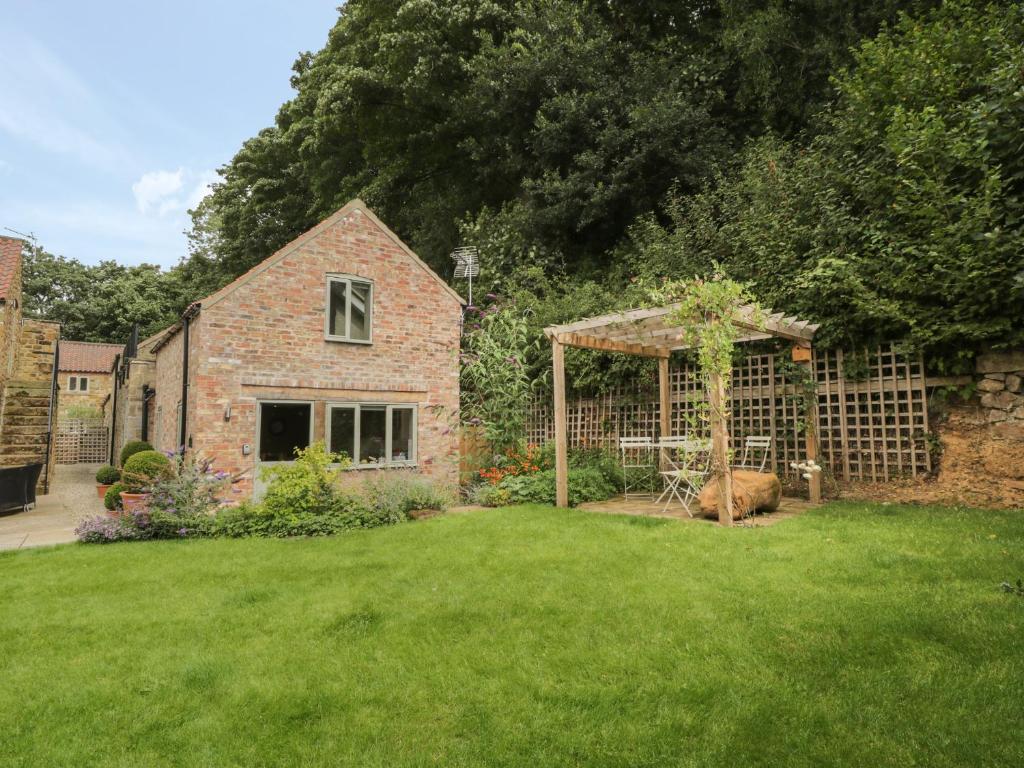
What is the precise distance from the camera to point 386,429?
11594 millimetres

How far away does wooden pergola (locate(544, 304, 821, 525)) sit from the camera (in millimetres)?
7164

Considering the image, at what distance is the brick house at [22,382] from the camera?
1302 centimetres

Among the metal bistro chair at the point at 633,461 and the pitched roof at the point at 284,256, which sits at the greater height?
the pitched roof at the point at 284,256

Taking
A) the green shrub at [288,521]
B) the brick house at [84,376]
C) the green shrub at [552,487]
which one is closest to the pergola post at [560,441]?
the green shrub at [552,487]

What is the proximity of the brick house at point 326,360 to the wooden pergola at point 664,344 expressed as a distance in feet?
12.6

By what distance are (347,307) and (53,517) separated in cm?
664

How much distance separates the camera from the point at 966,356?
7.74m

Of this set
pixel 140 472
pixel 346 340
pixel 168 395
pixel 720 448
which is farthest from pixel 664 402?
pixel 168 395

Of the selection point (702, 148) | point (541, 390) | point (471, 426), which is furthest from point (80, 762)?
point (702, 148)

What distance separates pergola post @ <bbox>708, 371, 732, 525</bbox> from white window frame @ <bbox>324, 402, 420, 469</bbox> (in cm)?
651

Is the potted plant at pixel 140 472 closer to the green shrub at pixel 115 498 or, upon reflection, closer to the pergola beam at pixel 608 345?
the green shrub at pixel 115 498

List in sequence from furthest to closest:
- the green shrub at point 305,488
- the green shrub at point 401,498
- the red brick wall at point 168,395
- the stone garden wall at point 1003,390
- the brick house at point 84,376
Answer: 1. the brick house at point 84,376
2. the red brick wall at point 168,395
3. the green shrub at point 401,498
4. the green shrub at point 305,488
5. the stone garden wall at point 1003,390

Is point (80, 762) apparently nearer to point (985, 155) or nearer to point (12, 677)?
point (12, 677)

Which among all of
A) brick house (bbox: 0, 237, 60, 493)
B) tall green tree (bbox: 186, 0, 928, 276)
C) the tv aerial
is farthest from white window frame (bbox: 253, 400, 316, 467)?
tall green tree (bbox: 186, 0, 928, 276)
